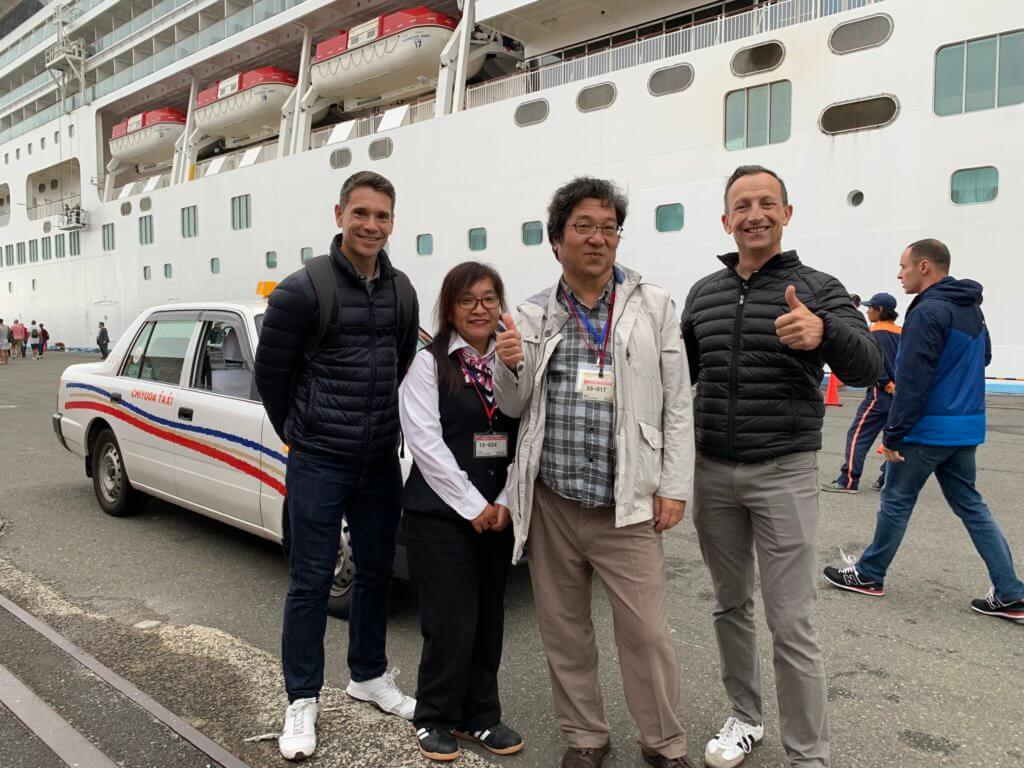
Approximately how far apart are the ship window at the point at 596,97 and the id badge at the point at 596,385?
1280 cm

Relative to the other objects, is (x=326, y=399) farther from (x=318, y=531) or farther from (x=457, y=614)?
(x=457, y=614)

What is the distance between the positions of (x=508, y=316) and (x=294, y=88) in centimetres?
2236

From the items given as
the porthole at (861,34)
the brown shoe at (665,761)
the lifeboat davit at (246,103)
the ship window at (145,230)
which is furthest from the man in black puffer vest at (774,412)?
the ship window at (145,230)

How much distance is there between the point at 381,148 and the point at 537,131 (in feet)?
15.1

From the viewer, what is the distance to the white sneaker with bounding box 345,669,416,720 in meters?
2.67

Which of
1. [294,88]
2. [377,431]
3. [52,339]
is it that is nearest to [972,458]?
[377,431]

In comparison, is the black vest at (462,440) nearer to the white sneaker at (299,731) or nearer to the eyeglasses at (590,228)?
the eyeglasses at (590,228)

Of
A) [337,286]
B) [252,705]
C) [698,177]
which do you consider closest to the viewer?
[337,286]

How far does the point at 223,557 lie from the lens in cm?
450

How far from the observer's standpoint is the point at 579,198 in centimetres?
216

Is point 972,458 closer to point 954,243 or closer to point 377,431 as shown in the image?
point 377,431

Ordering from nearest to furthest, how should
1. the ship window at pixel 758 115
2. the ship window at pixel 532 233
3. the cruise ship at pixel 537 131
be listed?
the cruise ship at pixel 537 131
the ship window at pixel 758 115
the ship window at pixel 532 233

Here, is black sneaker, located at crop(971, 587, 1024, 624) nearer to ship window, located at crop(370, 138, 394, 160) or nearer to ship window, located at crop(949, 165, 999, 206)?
ship window, located at crop(949, 165, 999, 206)

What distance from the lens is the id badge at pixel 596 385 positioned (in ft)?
7.10
